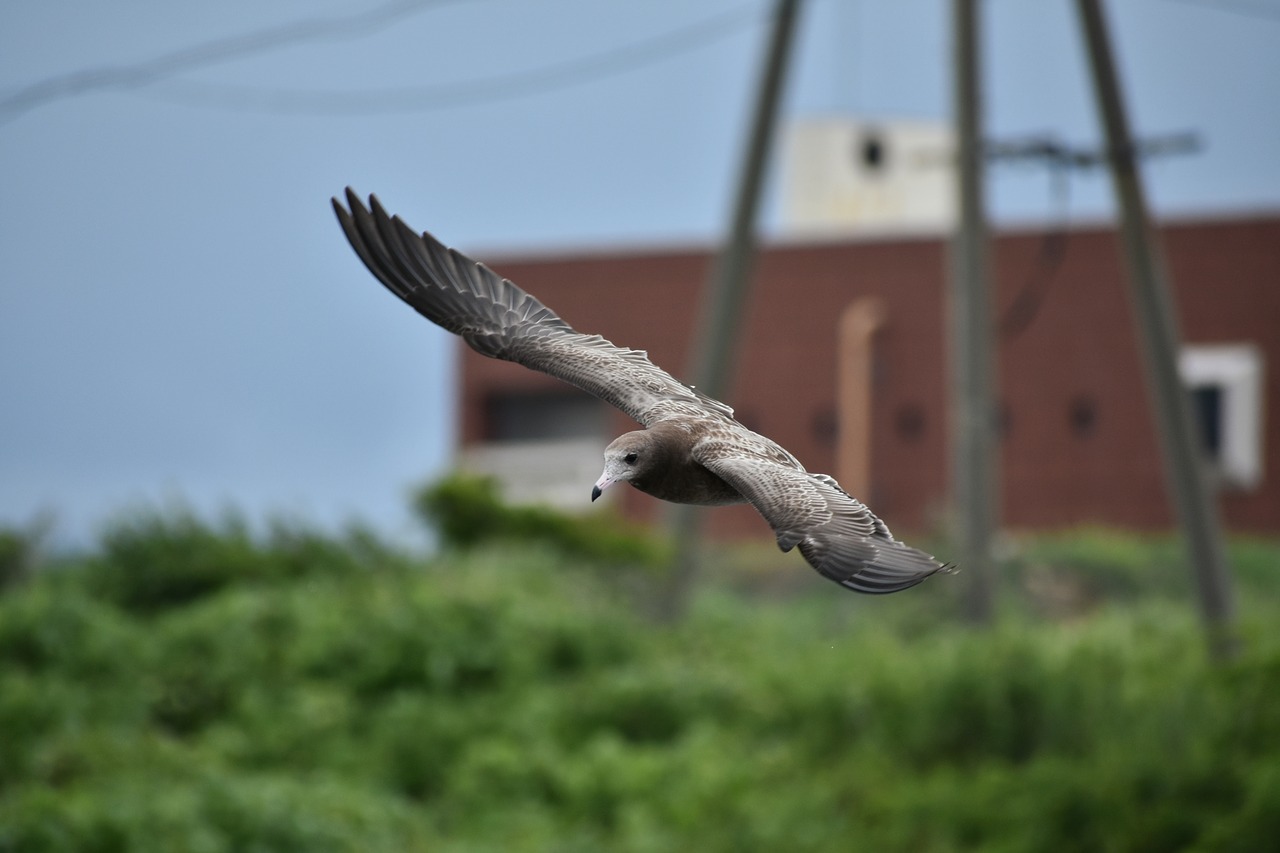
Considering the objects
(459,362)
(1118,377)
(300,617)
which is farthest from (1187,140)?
(459,362)

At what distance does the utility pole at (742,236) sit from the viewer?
51.5 ft

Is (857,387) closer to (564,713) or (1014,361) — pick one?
(1014,361)

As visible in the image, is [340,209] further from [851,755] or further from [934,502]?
[934,502]

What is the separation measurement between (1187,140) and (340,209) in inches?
442

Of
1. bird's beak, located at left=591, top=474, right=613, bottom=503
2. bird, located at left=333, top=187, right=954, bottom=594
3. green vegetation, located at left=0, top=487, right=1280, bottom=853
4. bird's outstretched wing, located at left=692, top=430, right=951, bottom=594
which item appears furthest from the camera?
green vegetation, located at left=0, top=487, right=1280, bottom=853

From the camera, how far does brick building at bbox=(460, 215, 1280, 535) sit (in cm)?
2948

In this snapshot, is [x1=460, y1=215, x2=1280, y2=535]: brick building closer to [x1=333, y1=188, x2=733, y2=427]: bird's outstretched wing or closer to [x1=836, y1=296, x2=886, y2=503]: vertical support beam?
[x1=836, y1=296, x2=886, y2=503]: vertical support beam

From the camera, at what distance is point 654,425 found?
600 centimetres

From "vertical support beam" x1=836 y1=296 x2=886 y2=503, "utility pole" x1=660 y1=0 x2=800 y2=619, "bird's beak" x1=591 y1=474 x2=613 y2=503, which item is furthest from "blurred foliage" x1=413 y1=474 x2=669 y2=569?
"bird's beak" x1=591 y1=474 x2=613 y2=503

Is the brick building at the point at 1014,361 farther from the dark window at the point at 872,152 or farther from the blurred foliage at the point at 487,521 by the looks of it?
the blurred foliage at the point at 487,521

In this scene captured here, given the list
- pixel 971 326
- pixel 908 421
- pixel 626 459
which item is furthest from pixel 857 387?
A: pixel 626 459

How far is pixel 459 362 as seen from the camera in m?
32.9

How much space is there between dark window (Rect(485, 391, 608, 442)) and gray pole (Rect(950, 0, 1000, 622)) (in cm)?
1620

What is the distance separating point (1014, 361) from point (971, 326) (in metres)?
14.1
